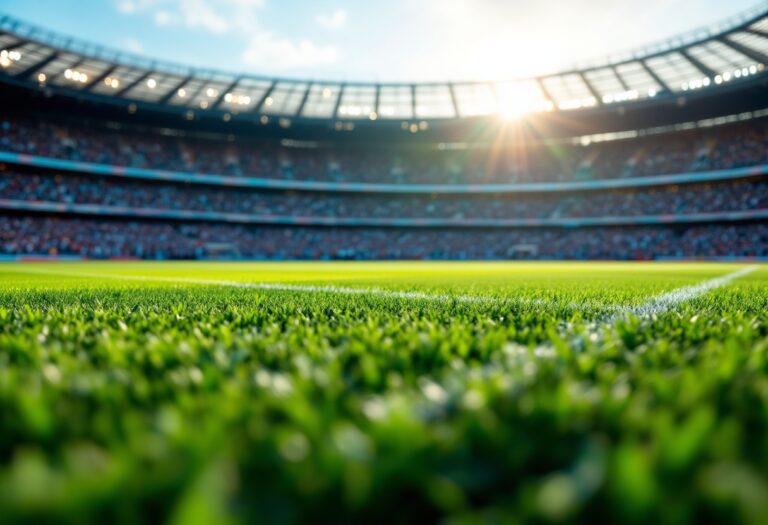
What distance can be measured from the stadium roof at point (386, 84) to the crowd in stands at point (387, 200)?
7.51m

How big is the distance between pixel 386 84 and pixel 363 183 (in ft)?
31.3

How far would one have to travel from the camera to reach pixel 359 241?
4488cm

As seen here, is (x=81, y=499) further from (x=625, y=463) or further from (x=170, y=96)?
(x=170, y=96)

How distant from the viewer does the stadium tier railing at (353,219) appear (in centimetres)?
3618

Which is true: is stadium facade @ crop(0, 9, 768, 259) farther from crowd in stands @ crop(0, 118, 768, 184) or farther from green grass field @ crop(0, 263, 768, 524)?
green grass field @ crop(0, 263, 768, 524)

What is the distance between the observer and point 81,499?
0.51 m

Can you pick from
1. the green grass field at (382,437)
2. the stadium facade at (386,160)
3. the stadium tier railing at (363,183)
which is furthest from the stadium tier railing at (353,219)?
the green grass field at (382,437)

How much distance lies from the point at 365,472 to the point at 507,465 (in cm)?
22

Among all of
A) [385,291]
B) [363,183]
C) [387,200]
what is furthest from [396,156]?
[385,291]

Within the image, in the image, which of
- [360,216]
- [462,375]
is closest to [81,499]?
[462,375]

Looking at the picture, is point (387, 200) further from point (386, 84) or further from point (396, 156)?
point (386, 84)

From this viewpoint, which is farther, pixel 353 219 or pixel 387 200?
pixel 387 200

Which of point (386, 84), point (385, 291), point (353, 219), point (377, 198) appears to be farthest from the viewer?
point (377, 198)

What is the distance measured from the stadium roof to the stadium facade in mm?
128
